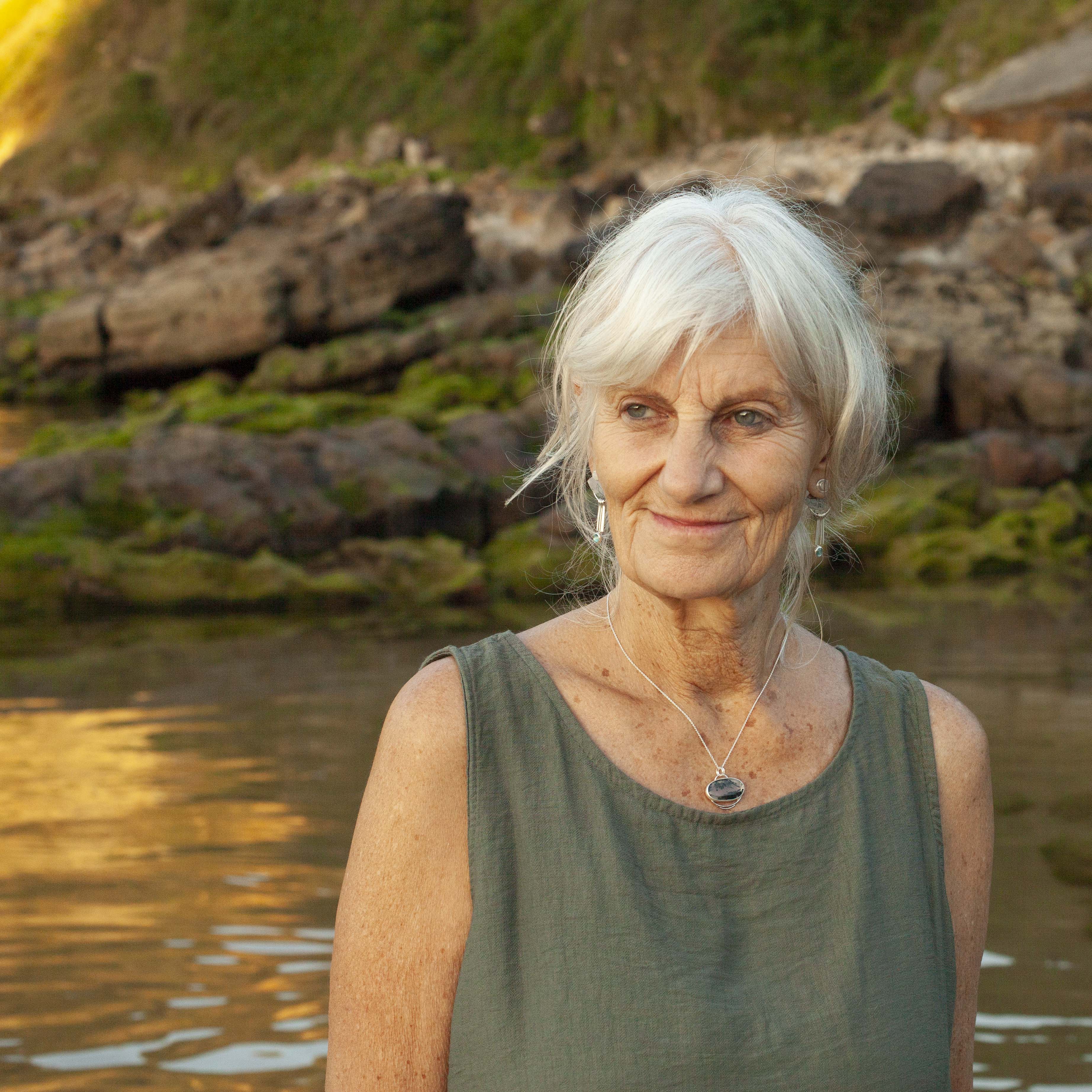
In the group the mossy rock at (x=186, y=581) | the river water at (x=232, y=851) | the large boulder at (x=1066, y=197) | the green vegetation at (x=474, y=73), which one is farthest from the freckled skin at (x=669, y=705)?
the green vegetation at (x=474, y=73)

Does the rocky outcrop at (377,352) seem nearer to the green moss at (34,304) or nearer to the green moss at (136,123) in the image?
the green moss at (34,304)

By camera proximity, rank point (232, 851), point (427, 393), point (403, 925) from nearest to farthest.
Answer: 1. point (403, 925)
2. point (232, 851)
3. point (427, 393)

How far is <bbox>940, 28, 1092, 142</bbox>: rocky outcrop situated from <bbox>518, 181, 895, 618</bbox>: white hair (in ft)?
91.7

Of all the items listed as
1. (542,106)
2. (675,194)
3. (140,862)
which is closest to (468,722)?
(675,194)

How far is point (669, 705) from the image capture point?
2.03 meters

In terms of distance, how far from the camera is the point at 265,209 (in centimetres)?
2989

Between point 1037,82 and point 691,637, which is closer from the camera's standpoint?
point 691,637

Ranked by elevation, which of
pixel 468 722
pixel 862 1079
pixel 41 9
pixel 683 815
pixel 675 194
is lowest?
pixel 862 1079

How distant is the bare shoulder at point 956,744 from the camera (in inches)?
79.3

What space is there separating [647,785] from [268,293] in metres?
19.4

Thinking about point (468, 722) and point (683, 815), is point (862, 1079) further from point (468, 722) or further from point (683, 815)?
point (468, 722)

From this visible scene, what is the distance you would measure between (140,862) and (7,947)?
2.34ft

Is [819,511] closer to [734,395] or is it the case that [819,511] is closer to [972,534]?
[734,395]

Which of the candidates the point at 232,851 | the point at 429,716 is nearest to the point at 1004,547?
the point at 232,851
